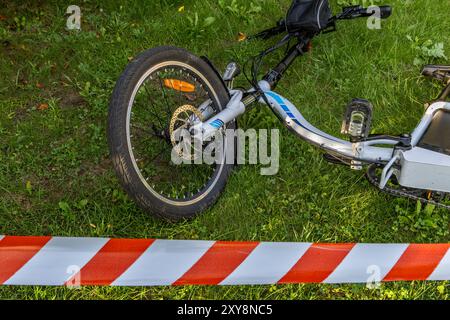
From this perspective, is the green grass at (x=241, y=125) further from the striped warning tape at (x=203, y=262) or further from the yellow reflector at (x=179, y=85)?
the yellow reflector at (x=179, y=85)

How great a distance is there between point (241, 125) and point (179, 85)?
652 mm

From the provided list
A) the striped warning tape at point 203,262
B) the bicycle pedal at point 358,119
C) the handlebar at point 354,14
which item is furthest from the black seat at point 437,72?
the striped warning tape at point 203,262

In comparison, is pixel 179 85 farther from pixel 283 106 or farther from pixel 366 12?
pixel 366 12

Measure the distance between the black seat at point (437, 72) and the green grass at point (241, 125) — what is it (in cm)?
9

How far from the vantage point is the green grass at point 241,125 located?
10.5ft

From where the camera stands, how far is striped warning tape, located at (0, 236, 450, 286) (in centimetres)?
262

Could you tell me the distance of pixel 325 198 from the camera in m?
3.47

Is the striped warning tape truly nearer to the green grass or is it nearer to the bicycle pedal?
the green grass

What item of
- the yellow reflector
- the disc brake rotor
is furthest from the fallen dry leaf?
the disc brake rotor

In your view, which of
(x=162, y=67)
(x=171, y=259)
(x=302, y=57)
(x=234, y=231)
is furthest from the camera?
(x=302, y=57)

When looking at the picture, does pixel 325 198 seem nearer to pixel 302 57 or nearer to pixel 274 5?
pixel 302 57

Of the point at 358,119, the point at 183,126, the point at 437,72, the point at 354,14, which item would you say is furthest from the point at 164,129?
the point at 437,72

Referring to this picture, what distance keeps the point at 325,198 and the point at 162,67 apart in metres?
1.41

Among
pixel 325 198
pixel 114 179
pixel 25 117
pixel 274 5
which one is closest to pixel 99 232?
pixel 114 179
